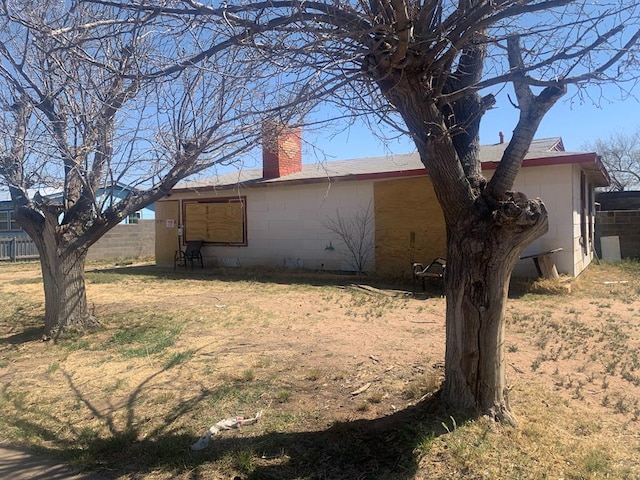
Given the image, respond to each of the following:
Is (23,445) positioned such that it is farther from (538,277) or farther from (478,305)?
(538,277)

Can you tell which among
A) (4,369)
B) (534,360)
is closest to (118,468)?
(4,369)

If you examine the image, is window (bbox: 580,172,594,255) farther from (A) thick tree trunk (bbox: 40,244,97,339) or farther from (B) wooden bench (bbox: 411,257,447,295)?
(A) thick tree trunk (bbox: 40,244,97,339)

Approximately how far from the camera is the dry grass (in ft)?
11.7

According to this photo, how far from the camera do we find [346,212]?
14.3 meters

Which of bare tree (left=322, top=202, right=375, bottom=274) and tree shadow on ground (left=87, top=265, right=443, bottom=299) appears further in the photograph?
bare tree (left=322, top=202, right=375, bottom=274)

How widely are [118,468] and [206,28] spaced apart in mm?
3805

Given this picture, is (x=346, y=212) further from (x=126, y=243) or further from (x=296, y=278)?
(x=126, y=243)

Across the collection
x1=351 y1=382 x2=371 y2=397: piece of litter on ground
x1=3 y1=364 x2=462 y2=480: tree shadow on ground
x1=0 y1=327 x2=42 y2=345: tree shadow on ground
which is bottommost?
x1=3 y1=364 x2=462 y2=480: tree shadow on ground

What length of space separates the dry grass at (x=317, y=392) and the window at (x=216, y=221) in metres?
6.78

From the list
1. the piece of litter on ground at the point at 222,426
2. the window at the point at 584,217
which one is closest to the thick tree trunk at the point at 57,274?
the piece of litter on ground at the point at 222,426

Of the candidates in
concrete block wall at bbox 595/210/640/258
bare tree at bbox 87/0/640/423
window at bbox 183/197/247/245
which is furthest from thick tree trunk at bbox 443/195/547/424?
concrete block wall at bbox 595/210/640/258

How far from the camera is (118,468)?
3732 mm

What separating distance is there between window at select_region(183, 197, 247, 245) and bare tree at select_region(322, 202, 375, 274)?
3.49 m

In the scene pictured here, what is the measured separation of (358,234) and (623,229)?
9.82m
